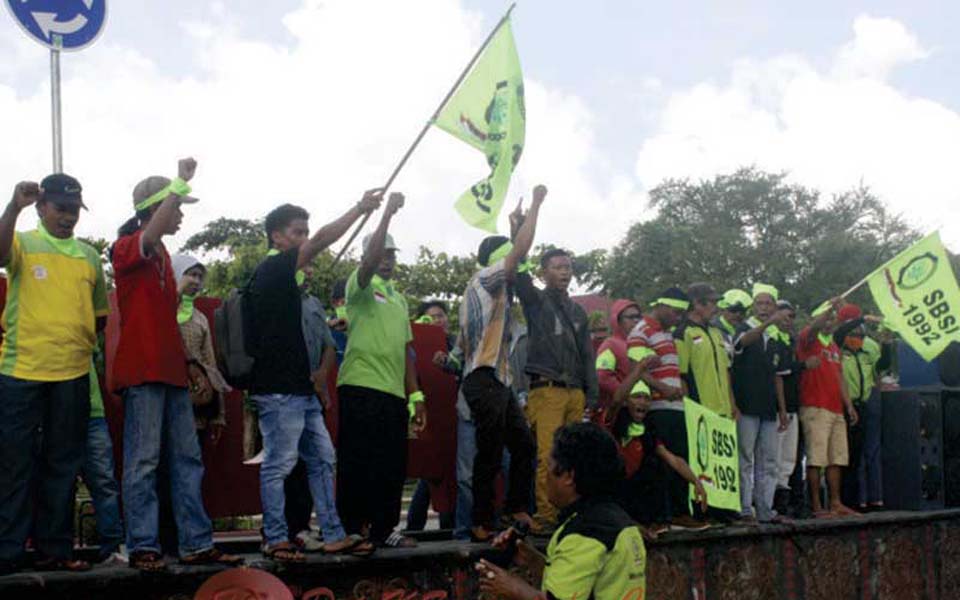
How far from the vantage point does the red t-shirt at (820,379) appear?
398 inches

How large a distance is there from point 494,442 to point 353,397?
972 mm

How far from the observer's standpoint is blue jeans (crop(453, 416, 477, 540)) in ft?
24.0

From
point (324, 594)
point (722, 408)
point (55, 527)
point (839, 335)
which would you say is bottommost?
point (324, 594)

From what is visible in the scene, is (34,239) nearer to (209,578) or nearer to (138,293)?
(138,293)

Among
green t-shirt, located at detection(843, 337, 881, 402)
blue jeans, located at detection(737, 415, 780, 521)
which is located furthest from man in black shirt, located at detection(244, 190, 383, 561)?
A: green t-shirt, located at detection(843, 337, 881, 402)

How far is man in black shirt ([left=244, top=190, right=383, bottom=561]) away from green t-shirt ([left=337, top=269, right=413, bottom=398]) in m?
0.40

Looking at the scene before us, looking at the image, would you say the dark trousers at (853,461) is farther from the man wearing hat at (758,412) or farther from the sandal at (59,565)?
the sandal at (59,565)

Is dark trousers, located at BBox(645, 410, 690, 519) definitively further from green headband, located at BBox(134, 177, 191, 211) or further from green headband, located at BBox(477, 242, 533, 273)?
green headband, located at BBox(134, 177, 191, 211)

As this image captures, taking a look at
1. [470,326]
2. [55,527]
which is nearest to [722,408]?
[470,326]

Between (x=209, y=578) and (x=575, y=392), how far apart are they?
9.42 ft

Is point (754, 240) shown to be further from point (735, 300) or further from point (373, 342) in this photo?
point (373, 342)

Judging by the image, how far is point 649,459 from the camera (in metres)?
8.15

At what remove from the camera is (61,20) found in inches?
244

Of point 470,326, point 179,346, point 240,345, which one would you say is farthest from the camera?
point 470,326
